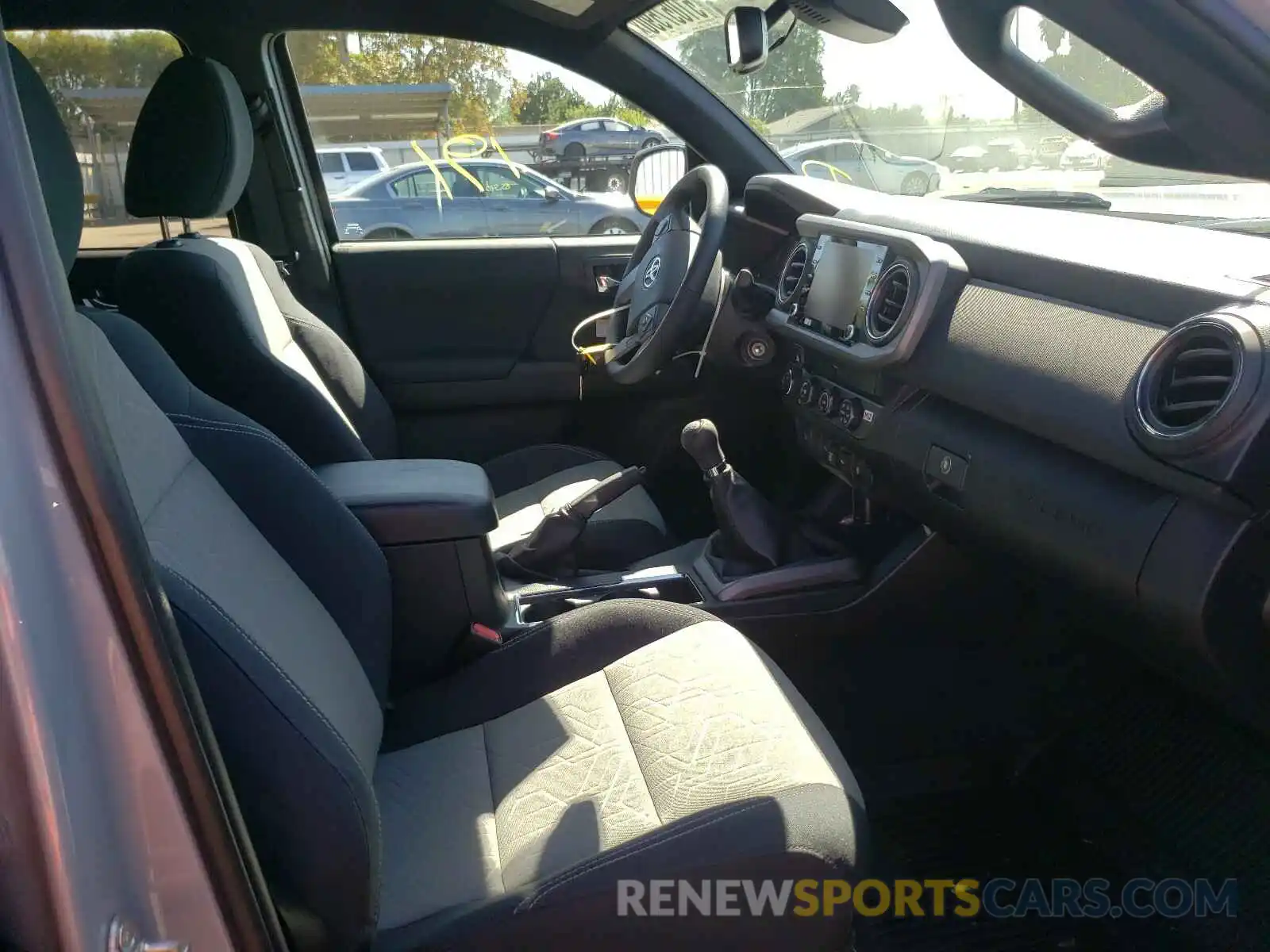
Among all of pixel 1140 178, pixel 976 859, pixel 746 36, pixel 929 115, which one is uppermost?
pixel 746 36

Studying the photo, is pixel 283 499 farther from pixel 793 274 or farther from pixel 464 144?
pixel 464 144

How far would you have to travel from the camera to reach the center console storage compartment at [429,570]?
1757mm

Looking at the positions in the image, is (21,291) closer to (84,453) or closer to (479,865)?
(84,453)

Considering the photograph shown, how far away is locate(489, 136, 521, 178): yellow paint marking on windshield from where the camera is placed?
296 centimetres

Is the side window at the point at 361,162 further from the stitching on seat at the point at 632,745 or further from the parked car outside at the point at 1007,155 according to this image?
the stitching on seat at the point at 632,745

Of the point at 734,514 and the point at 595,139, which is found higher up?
Result: the point at 595,139

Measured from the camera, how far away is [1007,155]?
1937 mm

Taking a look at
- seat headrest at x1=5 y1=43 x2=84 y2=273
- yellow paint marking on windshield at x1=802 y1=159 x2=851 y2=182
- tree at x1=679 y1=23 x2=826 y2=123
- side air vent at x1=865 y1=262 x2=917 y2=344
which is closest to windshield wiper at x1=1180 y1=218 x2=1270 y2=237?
side air vent at x1=865 y1=262 x2=917 y2=344

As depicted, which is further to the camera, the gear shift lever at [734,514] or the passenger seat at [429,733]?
the gear shift lever at [734,514]

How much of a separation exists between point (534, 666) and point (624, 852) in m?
0.52

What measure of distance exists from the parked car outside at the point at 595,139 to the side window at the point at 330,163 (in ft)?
1.80

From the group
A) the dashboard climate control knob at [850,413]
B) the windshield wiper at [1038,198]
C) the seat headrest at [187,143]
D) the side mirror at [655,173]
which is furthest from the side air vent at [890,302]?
the seat headrest at [187,143]

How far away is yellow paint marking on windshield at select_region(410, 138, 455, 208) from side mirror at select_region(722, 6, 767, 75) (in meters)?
1.12

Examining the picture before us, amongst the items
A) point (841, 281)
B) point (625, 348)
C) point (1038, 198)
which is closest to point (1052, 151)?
point (1038, 198)
